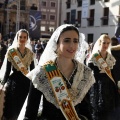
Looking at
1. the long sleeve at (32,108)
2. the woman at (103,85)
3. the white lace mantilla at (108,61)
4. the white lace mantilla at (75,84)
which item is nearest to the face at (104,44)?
the woman at (103,85)

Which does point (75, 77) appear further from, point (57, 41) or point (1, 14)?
point (1, 14)

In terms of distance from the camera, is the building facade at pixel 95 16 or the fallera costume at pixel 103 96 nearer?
the fallera costume at pixel 103 96

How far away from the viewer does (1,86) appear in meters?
5.22

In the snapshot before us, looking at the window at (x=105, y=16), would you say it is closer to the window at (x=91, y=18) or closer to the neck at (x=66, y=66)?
the window at (x=91, y=18)

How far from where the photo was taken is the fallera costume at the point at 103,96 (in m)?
5.34

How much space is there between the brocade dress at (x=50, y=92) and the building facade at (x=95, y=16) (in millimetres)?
24896

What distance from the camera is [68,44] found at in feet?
8.39

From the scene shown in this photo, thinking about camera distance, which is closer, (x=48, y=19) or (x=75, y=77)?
(x=75, y=77)

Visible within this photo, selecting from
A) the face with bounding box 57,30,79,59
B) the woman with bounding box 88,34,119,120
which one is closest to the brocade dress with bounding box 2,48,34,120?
the woman with bounding box 88,34,119,120

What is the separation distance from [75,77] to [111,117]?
275 centimetres

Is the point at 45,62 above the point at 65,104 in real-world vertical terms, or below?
above

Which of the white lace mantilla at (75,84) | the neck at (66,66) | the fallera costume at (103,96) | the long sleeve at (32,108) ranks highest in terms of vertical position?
the neck at (66,66)

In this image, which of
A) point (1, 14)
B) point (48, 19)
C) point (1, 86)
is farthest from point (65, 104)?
point (48, 19)

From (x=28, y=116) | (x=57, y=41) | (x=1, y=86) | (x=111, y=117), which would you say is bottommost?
(x=111, y=117)
